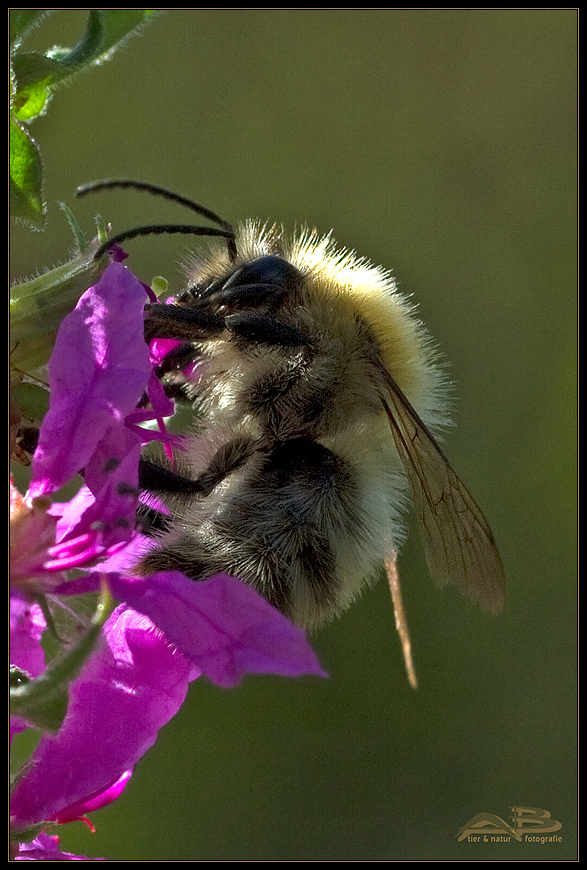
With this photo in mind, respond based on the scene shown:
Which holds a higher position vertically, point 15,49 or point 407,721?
point 15,49

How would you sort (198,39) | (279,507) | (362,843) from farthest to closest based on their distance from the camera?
(198,39)
(362,843)
(279,507)

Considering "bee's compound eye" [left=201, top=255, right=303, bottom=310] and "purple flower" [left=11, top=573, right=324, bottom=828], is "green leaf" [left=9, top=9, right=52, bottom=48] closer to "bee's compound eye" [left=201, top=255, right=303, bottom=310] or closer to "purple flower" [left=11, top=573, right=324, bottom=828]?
"bee's compound eye" [left=201, top=255, right=303, bottom=310]

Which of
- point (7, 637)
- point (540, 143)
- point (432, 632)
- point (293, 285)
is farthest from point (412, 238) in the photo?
point (7, 637)

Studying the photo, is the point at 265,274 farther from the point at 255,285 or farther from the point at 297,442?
the point at 297,442

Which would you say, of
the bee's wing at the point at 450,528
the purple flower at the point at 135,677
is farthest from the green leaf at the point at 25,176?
the bee's wing at the point at 450,528

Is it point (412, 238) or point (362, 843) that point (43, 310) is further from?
point (412, 238)

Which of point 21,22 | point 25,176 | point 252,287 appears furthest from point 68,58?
point 252,287

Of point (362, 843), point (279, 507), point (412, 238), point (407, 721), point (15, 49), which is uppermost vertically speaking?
point (15, 49)

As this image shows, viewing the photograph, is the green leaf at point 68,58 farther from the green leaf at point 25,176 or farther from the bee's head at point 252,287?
the bee's head at point 252,287
